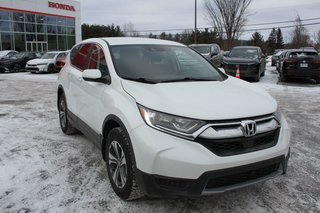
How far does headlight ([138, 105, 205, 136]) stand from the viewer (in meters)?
2.63

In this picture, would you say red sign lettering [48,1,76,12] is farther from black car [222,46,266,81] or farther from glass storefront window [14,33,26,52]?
black car [222,46,266,81]

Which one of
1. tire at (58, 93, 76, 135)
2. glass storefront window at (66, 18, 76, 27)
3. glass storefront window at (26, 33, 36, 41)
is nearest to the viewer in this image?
tire at (58, 93, 76, 135)

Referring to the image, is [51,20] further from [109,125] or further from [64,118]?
[109,125]

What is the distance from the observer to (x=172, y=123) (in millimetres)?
2689

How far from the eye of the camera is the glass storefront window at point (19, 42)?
104ft

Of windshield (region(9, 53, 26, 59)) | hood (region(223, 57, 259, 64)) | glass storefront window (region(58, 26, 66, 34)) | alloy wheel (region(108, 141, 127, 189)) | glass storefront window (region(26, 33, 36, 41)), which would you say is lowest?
alloy wheel (region(108, 141, 127, 189))

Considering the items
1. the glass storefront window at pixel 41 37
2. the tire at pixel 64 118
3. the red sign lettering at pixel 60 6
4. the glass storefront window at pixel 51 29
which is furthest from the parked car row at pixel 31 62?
the red sign lettering at pixel 60 6

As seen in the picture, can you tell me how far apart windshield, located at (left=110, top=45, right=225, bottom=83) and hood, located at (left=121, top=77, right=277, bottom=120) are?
0.23m

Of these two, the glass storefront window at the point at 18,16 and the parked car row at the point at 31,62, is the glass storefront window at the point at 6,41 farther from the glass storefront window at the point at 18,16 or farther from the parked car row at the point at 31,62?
the parked car row at the point at 31,62

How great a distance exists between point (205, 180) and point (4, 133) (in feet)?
14.6

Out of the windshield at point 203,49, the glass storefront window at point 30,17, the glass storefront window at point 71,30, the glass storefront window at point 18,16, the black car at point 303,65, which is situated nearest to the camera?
the black car at point 303,65

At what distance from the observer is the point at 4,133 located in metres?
5.59

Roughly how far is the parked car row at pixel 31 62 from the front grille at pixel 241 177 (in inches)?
688

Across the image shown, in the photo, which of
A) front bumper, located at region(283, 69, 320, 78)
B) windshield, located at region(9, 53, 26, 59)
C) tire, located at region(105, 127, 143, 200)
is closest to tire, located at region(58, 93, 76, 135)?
tire, located at region(105, 127, 143, 200)
